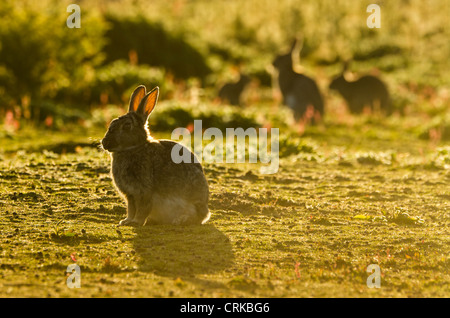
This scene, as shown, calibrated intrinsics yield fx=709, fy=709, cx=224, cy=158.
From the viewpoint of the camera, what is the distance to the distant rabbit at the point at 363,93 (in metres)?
18.3

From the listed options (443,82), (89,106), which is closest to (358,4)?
(443,82)

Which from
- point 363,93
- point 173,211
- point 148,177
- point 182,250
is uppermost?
point 363,93

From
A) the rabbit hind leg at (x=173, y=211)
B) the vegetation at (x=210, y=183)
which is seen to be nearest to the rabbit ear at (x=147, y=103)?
the rabbit hind leg at (x=173, y=211)

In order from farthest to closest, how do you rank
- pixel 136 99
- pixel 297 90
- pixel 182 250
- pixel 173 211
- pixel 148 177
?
pixel 297 90
pixel 136 99
pixel 173 211
pixel 148 177
pixel 182 250

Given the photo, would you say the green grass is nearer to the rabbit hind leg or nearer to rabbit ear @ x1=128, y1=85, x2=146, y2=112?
the rabbit hind leg

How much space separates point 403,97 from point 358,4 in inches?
700

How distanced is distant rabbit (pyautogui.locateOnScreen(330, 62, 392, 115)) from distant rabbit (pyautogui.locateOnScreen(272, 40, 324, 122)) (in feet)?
5.92

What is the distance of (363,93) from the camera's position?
18453 millimetres

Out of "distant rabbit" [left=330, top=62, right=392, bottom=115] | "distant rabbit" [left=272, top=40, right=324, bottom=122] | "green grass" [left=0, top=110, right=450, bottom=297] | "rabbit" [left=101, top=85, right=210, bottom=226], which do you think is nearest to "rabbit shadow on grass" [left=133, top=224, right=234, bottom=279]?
"green grass" [left=0, top=110, right=450, bottom=297]

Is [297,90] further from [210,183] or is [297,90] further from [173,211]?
[173,211]

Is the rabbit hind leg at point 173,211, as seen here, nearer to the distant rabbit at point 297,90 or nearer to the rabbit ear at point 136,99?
the rabbit ear at point 136,99

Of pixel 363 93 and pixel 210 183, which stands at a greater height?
pixel 363 93

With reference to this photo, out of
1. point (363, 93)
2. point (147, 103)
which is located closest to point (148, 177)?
point (147, 103)

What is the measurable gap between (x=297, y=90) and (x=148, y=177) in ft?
33.3
